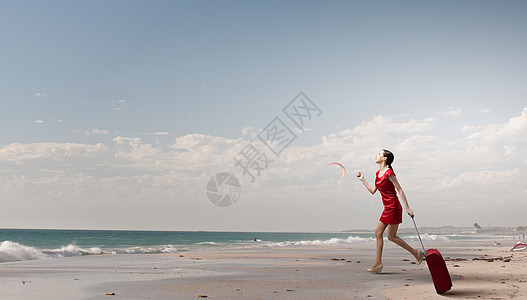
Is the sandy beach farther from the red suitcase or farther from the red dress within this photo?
the red dress

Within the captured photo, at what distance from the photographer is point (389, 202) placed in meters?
8.85

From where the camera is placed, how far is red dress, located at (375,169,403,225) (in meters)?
8.73

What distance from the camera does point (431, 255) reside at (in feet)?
22.1

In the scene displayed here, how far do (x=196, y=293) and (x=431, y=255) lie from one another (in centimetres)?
346

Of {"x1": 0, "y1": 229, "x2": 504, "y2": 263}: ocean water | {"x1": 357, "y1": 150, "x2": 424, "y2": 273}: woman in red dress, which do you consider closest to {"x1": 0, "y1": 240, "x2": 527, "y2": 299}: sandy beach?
{"x1": 357, "y1": 150, "x2": 424, "y2": 273}: woman in red dress

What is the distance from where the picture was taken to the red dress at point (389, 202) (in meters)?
8.73

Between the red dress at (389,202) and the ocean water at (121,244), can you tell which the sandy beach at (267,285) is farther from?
the ocean water at (121,244)

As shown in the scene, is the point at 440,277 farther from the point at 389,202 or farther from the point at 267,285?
the point at 267,285

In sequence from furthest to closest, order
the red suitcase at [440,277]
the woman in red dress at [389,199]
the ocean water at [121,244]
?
the ocean water at [121,244], the woman in red dress at [389,199], the red suitcase at [440,277]

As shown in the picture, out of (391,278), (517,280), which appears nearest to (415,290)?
(391,278)

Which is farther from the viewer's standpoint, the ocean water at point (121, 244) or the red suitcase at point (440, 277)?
the ocean water at point (121, 244)

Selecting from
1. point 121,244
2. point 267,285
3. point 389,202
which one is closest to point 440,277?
point 389,202

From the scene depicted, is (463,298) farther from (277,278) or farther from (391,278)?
(277,278)

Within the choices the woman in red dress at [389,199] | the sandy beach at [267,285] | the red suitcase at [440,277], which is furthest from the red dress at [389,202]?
the red suitcase at [440,277]
